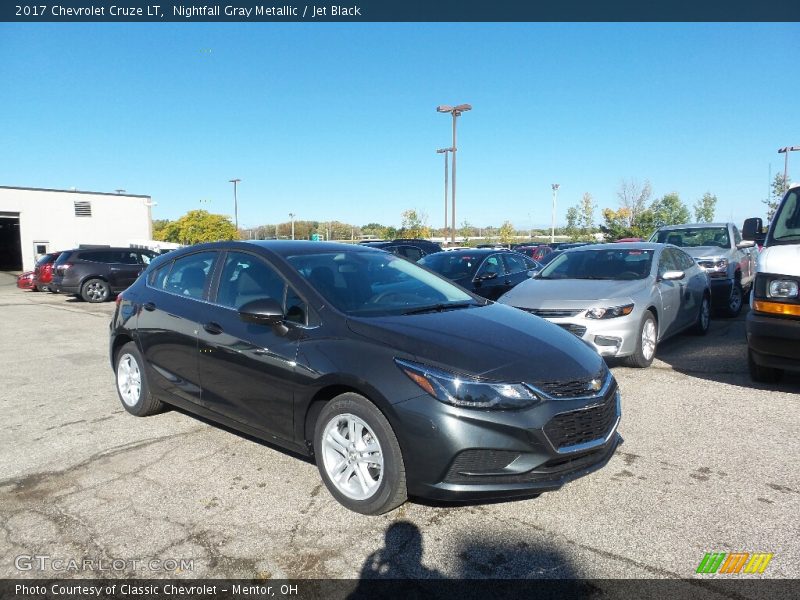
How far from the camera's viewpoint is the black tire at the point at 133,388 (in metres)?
4.89

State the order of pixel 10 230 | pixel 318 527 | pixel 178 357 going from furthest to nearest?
pixel 10 230
pixel 178 357
pixel 318 527

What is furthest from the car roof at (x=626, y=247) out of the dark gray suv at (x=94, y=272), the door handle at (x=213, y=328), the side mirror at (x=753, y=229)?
the dark gray suv at (x=94, y=272)

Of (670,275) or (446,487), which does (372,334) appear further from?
(670,275)

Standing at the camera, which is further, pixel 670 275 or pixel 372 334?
pixel 670 275

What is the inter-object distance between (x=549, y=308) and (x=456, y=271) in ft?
12.2

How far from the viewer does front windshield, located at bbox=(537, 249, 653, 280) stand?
725 centimetres

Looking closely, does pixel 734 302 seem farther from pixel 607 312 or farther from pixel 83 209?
pixel 83 209

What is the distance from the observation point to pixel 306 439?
11.4ft

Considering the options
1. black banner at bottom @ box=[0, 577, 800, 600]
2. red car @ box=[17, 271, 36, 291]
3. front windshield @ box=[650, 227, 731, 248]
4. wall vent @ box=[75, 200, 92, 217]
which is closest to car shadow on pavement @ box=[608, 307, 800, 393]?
front windshield @ box=[650, 227, 731, 248]

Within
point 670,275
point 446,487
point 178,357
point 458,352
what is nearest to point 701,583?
point 446,487

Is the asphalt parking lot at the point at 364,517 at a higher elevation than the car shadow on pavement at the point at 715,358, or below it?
below

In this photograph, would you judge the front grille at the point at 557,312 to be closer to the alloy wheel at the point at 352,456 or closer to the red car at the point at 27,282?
the alloy wheel at the point at 352,456

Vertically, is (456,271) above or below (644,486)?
above

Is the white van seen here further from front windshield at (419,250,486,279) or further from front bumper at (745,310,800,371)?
front windshield at (419,250,486,279)
